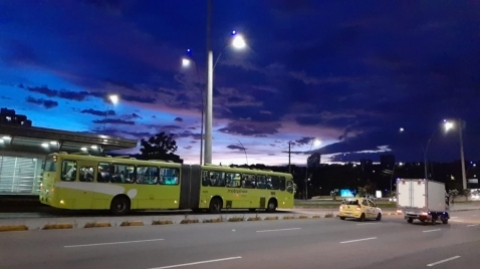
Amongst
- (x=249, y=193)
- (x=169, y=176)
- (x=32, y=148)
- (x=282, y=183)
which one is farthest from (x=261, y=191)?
(x=32, y=148)

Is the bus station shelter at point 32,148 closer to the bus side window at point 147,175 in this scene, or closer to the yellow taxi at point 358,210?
the bus side window at point 147,175

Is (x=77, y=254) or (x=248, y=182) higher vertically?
(x=248, y=182)

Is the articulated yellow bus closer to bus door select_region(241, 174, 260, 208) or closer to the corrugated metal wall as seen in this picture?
bus door select_region(241, 174, 260, 208)

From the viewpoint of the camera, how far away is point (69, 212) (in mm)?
24938

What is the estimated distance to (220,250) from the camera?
12.6 m

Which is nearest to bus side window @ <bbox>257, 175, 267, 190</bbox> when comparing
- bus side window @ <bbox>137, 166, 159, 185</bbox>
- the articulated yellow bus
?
the articulated yellow bus

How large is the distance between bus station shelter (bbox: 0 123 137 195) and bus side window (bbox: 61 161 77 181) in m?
6.59

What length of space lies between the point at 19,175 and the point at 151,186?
14650 mm

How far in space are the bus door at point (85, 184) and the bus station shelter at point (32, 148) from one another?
6763 mm

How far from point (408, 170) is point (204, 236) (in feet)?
359

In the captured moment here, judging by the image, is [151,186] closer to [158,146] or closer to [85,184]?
[85,184]

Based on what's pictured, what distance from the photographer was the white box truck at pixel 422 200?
91.1 feet

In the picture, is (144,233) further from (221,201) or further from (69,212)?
(221,201)

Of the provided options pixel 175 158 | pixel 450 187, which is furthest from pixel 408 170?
pixel 175 158
